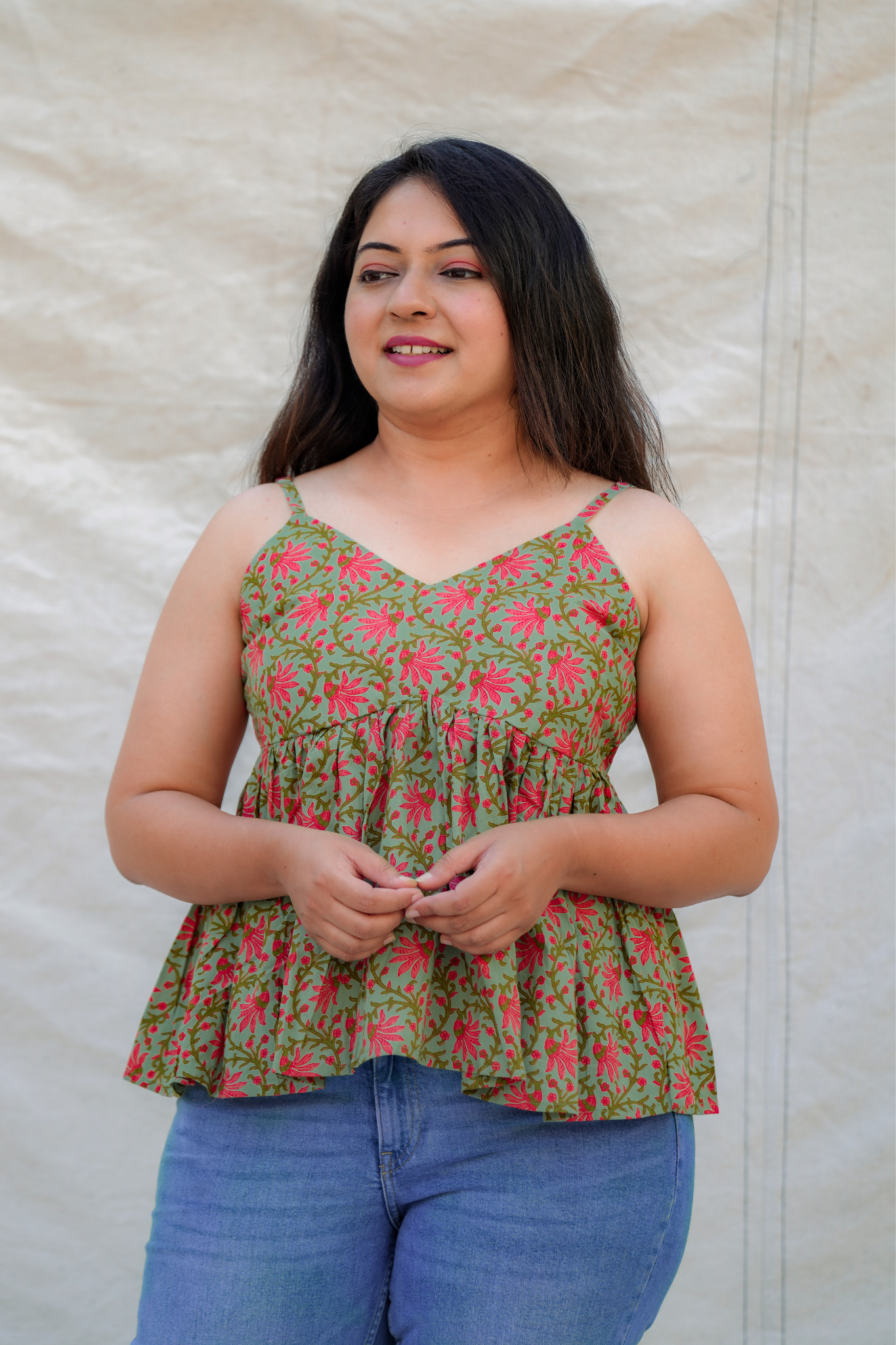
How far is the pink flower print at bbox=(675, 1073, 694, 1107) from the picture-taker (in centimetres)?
105

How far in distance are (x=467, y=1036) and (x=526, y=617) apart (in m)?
0.37

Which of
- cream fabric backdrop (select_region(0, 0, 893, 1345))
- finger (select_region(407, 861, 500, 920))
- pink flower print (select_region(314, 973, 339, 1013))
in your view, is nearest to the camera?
finger (select_region(407, 861, 500, 920))

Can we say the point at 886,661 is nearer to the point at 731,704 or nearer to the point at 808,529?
the point at 808,529

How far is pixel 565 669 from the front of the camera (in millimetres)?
1076

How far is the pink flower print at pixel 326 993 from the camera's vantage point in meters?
1.02

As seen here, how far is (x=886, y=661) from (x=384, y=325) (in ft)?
3.71

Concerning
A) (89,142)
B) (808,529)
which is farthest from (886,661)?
(89,142)

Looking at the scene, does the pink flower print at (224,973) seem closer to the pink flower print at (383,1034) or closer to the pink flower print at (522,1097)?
the pink flower print at (383,1034)

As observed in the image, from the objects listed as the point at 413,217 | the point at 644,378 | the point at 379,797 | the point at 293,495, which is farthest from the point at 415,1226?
the point at 644,378

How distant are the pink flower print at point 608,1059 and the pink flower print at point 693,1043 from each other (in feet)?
0.30

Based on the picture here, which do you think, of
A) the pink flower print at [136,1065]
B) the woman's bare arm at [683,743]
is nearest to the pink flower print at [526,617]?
the woman's bare arm at [683,743]

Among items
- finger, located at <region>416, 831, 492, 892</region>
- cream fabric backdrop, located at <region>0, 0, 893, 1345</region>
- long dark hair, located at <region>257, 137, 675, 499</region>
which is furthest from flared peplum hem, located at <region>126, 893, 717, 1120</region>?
cream fabric backdrop, located at <region>0, 0, 893, 1345</region>

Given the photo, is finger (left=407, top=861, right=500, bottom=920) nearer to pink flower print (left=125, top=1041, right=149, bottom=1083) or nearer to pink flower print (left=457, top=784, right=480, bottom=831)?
pink flower print (left=457, top=784, right=480, bottom=831)

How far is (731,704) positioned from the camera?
1129 millimetres
